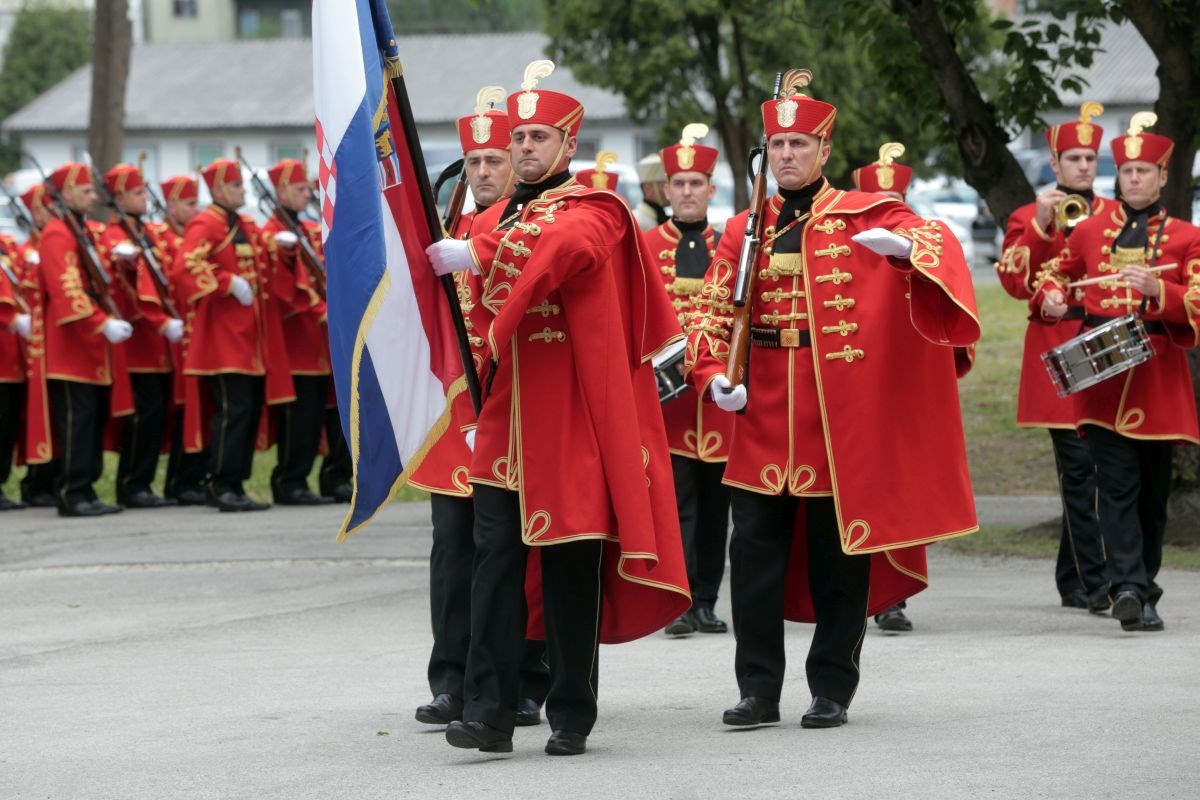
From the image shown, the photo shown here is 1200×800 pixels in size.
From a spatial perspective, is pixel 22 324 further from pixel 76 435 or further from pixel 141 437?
pixel 141 437

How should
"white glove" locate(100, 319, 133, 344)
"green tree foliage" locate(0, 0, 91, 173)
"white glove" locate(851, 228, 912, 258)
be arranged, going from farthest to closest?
"green tree foliage" locate(0, 0, 91, 173), "white glove" locate(100, 319, 133, 344), "white glove" locate(851, 228, 912, 258)

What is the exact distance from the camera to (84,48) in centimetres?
7006

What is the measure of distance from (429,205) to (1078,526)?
4.51m

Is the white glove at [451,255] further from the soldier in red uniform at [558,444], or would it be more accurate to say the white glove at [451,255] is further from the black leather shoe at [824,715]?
the black leather shoe at [824,715]

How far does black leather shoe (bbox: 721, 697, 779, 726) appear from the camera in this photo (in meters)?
7.18

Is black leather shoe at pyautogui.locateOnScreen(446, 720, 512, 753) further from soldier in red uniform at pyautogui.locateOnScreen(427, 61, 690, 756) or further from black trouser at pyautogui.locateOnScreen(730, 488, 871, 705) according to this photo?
black trouser at pyautogui.locateOnScreen(730, 488, 871, 705)

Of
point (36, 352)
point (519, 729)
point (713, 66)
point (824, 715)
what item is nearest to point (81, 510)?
point (36, 352)

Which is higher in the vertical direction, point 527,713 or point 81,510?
point 527,713

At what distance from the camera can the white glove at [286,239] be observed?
1461 cm

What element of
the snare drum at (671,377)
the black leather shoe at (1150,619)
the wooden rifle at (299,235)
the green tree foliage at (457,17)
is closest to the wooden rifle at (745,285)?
the snare drum at (671,377)

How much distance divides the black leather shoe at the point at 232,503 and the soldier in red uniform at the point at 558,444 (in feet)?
26.3

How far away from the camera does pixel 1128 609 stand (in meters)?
9.14

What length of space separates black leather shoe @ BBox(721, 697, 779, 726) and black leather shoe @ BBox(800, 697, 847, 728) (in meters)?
0.12

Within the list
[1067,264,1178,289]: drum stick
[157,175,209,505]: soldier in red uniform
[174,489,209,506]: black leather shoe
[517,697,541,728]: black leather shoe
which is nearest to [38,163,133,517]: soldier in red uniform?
[157,175,209,505]: soldier in red uniform
